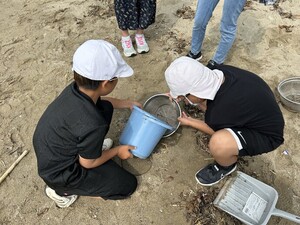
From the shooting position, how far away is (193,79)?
1.84 metres

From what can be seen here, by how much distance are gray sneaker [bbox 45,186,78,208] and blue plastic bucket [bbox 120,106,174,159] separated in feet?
1.74

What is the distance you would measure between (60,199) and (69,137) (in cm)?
63

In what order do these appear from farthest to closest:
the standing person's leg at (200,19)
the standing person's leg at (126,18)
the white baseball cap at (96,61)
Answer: the standing person's leg at (126,18), the standing person's leg at (200,19), the white baseball cap at (96,61)

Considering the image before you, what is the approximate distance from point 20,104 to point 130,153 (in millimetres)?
1263

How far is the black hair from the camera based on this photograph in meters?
1.72

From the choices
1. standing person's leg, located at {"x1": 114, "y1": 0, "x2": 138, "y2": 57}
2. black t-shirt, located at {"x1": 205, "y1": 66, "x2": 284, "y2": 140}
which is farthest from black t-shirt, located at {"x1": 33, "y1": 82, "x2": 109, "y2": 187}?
standing person's leg, located at {"x1": 114, "y1": 0, "x2": 138, "y2": 57}

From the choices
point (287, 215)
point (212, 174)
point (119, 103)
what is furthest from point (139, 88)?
point (287, 215)

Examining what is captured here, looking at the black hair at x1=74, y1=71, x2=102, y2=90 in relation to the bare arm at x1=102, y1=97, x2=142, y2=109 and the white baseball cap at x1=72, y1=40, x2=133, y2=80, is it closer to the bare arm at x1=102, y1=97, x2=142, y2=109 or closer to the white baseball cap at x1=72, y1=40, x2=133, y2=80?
the white baseball cap at x1=72, y1=40, x2=133, y2=80

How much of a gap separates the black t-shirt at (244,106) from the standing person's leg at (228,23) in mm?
775

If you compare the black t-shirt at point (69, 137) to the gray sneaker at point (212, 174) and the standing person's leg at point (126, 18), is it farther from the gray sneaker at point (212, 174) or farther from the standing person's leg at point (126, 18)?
the standing person's leg at point (126, 18)

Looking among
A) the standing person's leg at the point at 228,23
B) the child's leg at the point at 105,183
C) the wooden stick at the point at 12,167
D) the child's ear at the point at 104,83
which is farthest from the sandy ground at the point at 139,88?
the child's ear at the point at 104,83

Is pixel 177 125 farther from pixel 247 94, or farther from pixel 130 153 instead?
pixel 247 94

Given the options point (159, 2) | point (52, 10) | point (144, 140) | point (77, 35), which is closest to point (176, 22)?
point (159, 2)

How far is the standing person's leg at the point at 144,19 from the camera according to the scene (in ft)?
9.86
